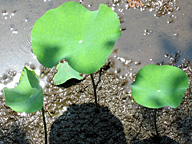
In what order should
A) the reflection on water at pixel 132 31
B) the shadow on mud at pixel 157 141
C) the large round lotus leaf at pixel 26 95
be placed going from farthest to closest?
1. the reflection on water at pixel 132 31
2. the shadow on mud at pixel 157 141
3. the large round lotus leaf at pixel 26 95

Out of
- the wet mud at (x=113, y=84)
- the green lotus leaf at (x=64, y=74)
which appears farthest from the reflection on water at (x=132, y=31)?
the green lotus leaf at (x=64, y=74)

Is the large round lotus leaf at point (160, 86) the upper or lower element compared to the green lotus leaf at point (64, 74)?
upper

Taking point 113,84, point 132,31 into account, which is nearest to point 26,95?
point 113,84

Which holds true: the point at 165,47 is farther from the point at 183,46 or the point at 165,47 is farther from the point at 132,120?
the point at 132,120

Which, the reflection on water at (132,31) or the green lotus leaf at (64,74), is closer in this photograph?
the green lotus leaf at (64,74)

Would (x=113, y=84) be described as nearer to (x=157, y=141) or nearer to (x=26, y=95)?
(x=157, y=141)

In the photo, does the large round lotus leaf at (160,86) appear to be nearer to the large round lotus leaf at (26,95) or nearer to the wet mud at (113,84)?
the wet mud at (113,84)

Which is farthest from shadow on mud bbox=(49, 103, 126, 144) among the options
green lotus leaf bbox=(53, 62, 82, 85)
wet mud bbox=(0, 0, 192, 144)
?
green lotus leaf bbox=(53, 62, 82, 85)
